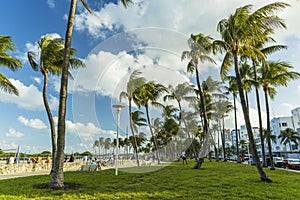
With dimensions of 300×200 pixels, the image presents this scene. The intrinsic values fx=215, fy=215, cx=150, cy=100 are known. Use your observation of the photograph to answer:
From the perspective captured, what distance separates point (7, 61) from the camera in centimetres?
1352

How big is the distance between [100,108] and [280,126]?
80754mm

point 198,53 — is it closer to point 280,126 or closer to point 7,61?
point 7,61

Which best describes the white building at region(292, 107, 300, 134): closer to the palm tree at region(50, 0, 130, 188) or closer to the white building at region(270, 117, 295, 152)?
the white building at region(270, 117, 295, 152)

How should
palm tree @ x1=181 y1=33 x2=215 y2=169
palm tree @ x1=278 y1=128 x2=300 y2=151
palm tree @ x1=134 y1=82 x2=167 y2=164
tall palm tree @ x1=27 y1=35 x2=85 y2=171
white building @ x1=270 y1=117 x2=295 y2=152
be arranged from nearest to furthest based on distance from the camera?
tall palm tree @ x1=27 y1=35 x2=85 y2=171
palm tree @ x1=181 y1=33 x2=215 y2=169
palm tree @ x1=134 y1=82 x2=167 y2=164
palm tree @ x1=278 y1=128 x2=300 y2=151
white building @ x1=270 y1=117 x2=295 y2=152

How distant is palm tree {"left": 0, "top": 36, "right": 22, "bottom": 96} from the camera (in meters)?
13.2

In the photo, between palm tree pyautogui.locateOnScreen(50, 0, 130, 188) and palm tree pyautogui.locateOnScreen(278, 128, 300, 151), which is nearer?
palm tree pyautogui.locateOnScreen(50, 0, 130, 188)

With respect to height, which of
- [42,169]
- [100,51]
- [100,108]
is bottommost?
[42,169]

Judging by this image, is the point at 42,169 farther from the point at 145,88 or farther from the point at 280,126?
the point at 280,126

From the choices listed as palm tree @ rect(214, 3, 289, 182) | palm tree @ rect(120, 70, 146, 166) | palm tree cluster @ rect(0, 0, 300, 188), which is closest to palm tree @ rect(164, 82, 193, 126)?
palm tree cluster @ rect(0, 0, 300, 188)

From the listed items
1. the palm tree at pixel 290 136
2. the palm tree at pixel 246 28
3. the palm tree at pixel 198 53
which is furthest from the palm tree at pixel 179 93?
the palm tree at pixel 290 136

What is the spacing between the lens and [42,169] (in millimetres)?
20094

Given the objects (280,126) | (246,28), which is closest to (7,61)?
(246,28)

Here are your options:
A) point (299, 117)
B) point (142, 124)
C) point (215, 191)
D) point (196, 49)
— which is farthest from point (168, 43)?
point (299, 117)

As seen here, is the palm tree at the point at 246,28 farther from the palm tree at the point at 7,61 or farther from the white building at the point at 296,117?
the white building at the point at 296,117
